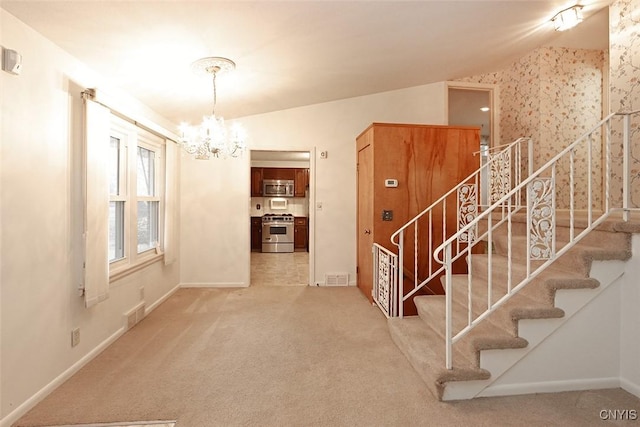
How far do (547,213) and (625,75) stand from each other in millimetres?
1939

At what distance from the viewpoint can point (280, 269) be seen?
600cm

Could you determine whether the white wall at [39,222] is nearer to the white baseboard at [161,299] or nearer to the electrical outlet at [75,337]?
the electrical outlet at [75,337]

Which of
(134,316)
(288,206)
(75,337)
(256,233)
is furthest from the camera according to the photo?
(288,206)

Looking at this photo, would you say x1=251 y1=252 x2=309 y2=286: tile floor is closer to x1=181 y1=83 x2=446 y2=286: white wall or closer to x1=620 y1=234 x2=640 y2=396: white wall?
x1=181 y1=83 x2=446 y2=286: white wall

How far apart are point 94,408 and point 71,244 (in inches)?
44.2

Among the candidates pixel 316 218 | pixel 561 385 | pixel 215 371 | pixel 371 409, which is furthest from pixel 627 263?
pixel 316 218

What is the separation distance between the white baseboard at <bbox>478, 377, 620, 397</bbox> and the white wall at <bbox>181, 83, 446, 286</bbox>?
9.10 ft

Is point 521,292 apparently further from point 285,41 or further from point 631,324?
point 285,41

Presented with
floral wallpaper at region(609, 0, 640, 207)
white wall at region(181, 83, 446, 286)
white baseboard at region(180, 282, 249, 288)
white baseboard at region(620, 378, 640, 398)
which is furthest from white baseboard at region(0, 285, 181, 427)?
floral wallpaper at region(609, 0, 640, 207)

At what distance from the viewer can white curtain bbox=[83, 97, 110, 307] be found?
7.68 ft

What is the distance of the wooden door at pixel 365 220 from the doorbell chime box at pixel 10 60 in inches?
120

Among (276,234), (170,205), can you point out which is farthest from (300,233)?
(170,205)

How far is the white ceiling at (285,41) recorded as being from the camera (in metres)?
1.99

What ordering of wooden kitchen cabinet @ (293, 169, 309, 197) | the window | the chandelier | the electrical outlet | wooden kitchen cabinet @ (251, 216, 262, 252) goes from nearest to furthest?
the electrical outlet
the chandelier
the window
wooden kitchen cabinet @ (251, 216, 262, 252)
wooden kitchen cabinet @ (293, 169, 309, 197)
